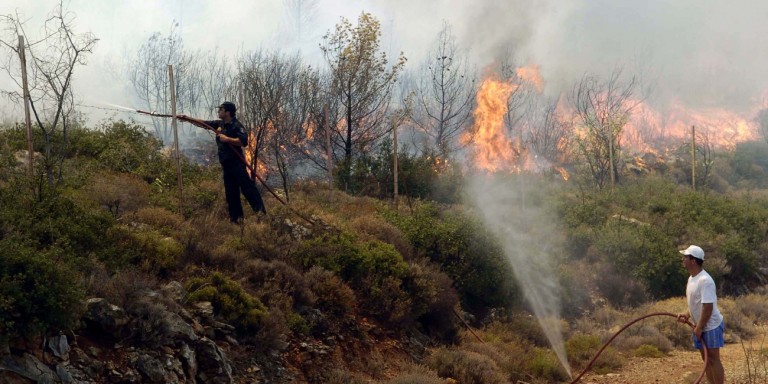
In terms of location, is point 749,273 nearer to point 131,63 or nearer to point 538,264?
point 538,264

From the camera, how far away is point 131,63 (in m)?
56.0

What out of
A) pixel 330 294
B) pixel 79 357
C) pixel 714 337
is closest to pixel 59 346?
pixel 79 357

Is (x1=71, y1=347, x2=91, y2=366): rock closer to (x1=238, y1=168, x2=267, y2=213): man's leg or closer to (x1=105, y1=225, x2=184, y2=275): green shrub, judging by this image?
(x1=105, y1=225, x2=184, y2=275): green shrub

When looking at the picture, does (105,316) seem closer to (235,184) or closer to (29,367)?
(29,367)

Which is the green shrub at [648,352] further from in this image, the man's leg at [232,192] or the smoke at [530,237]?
the man's leg at [232,192]

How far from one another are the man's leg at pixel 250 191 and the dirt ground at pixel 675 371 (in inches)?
235

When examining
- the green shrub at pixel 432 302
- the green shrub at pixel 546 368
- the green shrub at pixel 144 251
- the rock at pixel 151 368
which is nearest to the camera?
the rock at pixel 151 368

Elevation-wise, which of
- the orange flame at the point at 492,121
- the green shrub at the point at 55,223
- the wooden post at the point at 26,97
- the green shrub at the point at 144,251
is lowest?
the green shrub at the point at 144,251

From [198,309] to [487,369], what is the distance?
401cm

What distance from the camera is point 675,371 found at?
11.2 m

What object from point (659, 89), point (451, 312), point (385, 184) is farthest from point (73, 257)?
point (659, 89)

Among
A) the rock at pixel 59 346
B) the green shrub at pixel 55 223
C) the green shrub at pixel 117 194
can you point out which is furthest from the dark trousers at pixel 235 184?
the rock at pixel 59 346

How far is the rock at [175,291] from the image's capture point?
8152 millimetres

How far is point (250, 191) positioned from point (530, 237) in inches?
386
